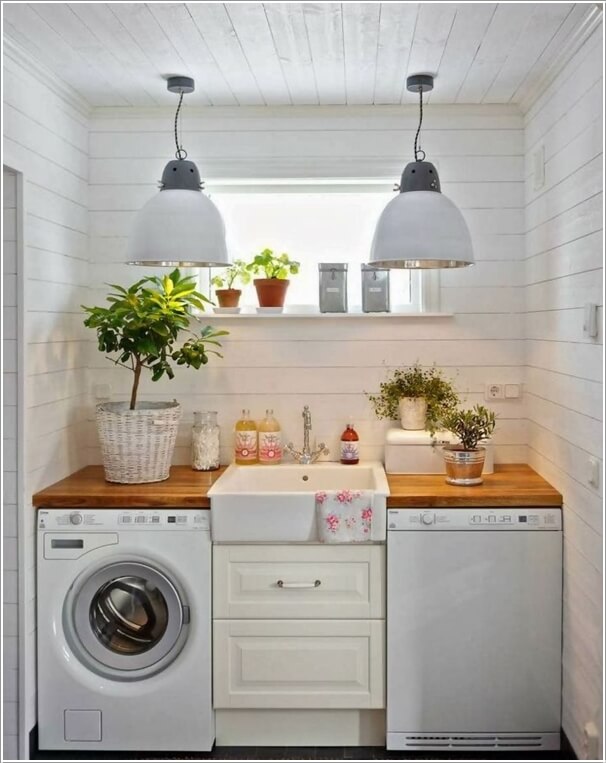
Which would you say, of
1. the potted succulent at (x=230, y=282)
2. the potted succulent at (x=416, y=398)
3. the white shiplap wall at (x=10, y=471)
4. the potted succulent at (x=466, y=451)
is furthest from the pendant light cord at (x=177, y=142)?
the potted succulent at (x=466, y=451)

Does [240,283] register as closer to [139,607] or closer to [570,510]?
[139,607]

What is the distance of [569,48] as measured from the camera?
2.70m

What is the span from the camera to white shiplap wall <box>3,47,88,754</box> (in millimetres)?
2850

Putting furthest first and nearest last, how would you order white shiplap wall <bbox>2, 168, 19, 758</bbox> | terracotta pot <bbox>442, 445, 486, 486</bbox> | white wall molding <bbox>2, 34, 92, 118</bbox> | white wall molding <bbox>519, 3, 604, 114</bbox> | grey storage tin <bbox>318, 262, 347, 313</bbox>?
grey storage tin <bbox>318, 262, 347, 313</bbox> < terracotta pot <bbox>442, 445, 486, 486</bbox> < white shiplap wall <bbox>2, 168, 19, 758</bbox> < white wall molding <bbox>2, 34, 92, 118</bbox> < white wall molding <bbox>519, 3, 604, 114</bbox>

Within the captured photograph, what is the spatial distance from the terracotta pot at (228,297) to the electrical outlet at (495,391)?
1.13 m

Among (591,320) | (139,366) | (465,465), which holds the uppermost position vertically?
(591,320)

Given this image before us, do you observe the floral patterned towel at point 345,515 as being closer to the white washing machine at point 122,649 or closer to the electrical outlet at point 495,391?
the white washing machine at point 122,649

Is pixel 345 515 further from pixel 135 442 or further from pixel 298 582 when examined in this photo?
pixel 135 442

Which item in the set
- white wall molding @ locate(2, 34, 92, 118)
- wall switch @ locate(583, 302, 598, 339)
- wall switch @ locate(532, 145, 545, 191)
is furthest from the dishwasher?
white wall molding @ locate(2, 34, 92, 118)

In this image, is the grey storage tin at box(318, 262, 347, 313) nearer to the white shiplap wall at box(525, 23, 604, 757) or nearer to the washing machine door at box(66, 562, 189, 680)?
the white shiplap wall at box(525, 23, 604, 757)

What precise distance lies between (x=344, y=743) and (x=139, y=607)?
884 mm

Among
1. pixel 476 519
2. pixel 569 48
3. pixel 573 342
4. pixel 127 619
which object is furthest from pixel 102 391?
pixel 569 48

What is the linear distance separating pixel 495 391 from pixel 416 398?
1.15ft

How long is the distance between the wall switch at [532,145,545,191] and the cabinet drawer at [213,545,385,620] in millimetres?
1524
